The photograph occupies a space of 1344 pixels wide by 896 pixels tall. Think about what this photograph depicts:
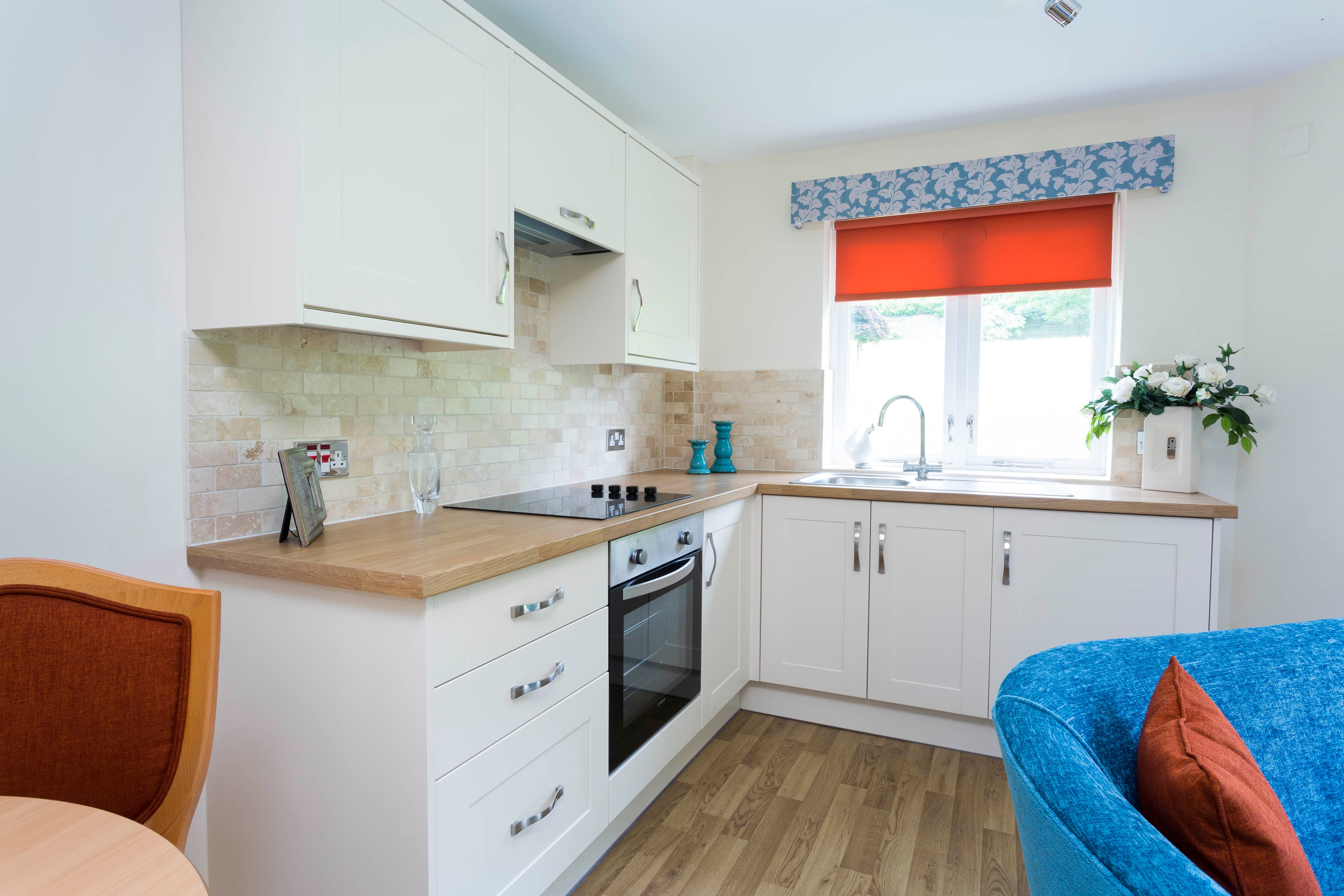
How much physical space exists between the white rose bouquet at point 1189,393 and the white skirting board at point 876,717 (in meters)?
1.21

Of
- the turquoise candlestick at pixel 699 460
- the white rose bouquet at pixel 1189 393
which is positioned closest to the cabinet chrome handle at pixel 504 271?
the turquoise candlestick at pixel 699 460

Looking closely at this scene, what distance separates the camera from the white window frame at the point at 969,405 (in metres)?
2.92

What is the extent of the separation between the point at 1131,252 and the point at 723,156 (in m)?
1.78

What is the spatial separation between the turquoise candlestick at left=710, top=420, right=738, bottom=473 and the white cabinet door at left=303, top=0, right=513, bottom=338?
4.97 ft

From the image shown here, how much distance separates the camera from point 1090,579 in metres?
2.33

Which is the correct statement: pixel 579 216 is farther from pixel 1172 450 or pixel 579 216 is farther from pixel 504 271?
pixel 1172 450

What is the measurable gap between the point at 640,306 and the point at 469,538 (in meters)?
1.26

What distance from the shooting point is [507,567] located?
140 centimetres

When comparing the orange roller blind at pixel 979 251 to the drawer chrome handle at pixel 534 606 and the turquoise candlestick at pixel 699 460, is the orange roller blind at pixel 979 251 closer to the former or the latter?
the turquoise candlestick at pixel 699 460

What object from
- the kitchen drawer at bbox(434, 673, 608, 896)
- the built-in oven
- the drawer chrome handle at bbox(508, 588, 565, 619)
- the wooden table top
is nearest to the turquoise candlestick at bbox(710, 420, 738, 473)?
the built-in oven

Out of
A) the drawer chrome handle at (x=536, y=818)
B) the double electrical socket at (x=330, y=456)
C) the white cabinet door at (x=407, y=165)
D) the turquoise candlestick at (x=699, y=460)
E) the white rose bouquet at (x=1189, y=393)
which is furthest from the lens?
the turquoise candlestick at (x=699, y=460)

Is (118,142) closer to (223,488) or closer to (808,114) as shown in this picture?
(223,488)

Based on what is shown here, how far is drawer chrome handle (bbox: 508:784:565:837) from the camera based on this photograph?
147 centimetres

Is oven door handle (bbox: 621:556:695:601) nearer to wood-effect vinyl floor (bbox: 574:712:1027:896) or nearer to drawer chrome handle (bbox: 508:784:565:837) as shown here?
drawer chrome handle (bbox: 508:784:565:837)
